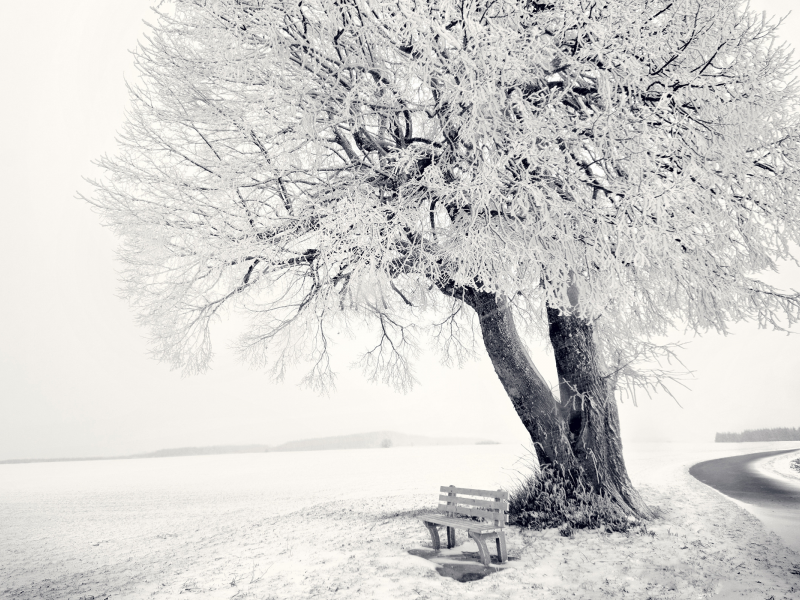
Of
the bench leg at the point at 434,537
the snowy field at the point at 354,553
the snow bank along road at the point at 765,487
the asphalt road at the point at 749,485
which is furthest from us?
the asphalt road at the point at 749,485

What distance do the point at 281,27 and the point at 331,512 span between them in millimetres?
8546

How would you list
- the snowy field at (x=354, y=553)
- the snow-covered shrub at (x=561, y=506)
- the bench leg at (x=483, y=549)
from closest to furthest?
the snowy field at (x=354, y=553)
the bench leg at (x=483, y=549)
the snow-covered shrub at (x=561, y=506)

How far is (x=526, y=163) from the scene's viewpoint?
24.5 ft

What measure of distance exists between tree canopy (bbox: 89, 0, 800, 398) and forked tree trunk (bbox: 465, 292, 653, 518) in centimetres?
61

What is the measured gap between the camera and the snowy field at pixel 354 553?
5.86m

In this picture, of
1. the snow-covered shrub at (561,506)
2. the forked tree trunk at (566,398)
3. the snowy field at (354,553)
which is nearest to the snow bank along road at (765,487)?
the snowy field at (354,553)

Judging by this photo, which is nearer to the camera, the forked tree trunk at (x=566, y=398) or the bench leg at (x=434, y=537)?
the bench leg at (x=434, y=537)

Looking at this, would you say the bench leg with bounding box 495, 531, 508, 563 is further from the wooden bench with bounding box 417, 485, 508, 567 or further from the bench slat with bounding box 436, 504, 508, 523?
the bench slat with bounding box 436, 504, 508, 523

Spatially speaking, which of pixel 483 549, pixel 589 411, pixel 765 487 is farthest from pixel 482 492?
pixel 765 487

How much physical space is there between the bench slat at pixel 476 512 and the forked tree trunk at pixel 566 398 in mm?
1898

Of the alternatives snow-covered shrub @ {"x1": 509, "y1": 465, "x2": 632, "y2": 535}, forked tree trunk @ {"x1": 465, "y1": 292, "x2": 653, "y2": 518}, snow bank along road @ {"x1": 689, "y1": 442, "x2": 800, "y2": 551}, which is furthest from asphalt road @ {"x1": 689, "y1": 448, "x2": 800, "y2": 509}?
snow-covered shrub @ {"x1": 509, "y1": 465, "x2": 632, "y2": 535}

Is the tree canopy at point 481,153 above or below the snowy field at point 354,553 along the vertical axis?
above

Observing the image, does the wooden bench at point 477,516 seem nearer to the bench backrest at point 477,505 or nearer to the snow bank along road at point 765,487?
the bench backrest at point 477,505

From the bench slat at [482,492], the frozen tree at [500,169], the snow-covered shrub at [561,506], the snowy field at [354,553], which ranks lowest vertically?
the snowy field at [354,553]
